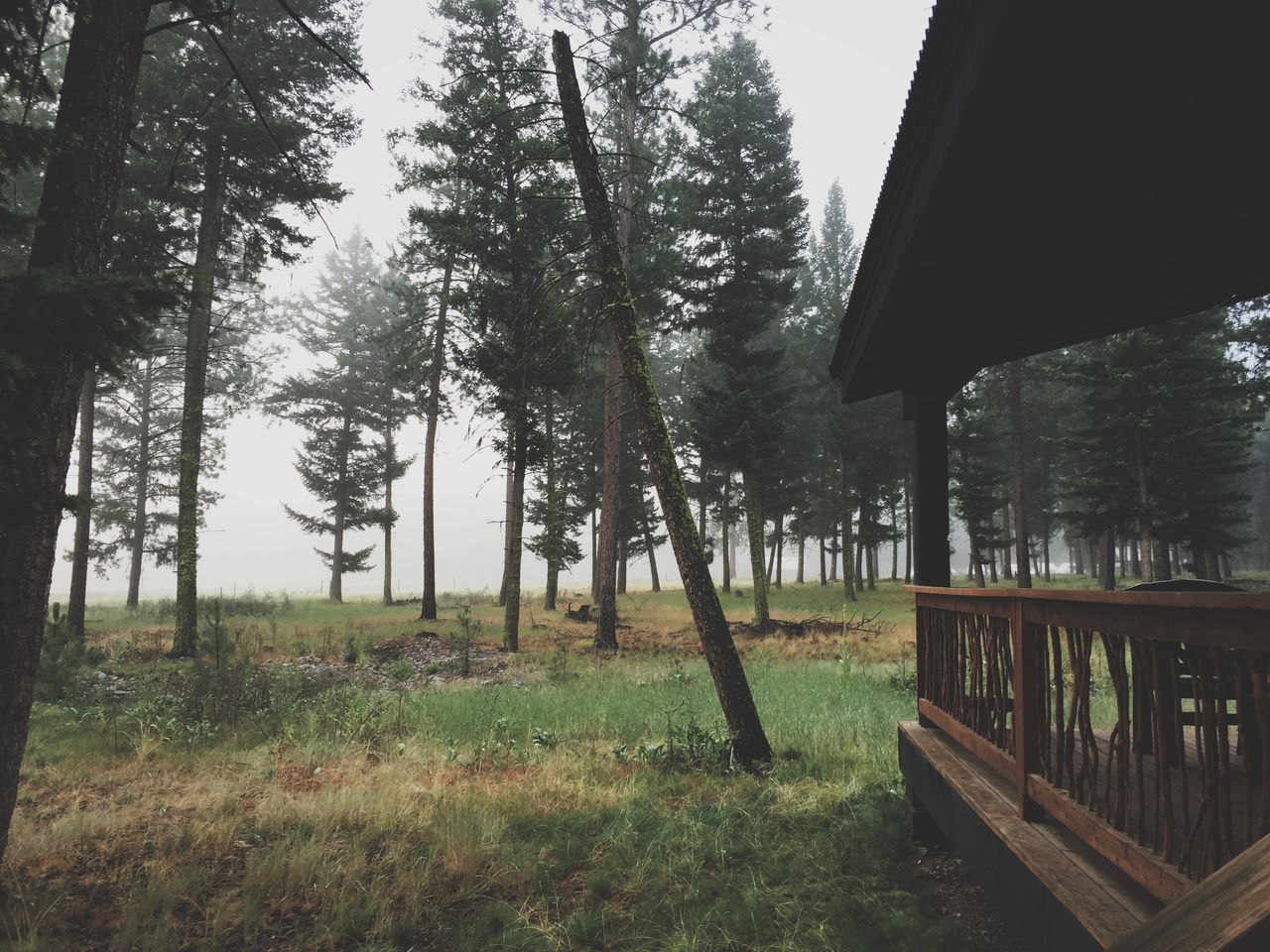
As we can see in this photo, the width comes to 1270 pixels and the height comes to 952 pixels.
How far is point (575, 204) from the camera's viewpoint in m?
15.2

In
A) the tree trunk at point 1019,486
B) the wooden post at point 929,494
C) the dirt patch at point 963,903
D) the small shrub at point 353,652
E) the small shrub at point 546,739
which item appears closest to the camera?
the dirt patch at point 963,903

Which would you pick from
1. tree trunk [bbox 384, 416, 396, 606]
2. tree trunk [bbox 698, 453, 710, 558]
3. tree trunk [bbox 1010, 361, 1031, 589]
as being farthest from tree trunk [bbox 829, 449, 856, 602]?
tree trunk [bbox 384, 416, 396, 606]

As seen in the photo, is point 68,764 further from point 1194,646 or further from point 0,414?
point 1194,646

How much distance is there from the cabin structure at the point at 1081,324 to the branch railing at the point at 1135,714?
0.5 inches

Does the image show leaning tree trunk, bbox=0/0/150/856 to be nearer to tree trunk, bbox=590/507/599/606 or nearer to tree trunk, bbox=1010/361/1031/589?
tree trunk, bbox=1010/361/1031/589

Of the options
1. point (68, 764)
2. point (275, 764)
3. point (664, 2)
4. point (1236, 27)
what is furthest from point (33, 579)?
point (664, 2)

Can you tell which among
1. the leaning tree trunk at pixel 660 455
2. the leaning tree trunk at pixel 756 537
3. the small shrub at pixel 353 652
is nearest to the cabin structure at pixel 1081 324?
the leaning tree trunk at pixel 660 455

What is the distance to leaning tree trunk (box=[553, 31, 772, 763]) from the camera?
6699 mm

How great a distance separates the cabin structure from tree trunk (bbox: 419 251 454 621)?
51.7 feet

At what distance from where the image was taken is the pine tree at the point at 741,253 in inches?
678

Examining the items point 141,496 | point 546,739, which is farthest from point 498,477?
Result: point 141,496

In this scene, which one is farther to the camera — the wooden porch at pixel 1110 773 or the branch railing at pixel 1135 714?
the branch railing at pixel 1135 714

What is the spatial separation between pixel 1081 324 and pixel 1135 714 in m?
3.93

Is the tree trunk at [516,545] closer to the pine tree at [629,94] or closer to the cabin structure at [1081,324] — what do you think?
the pine tree at [629,94]
